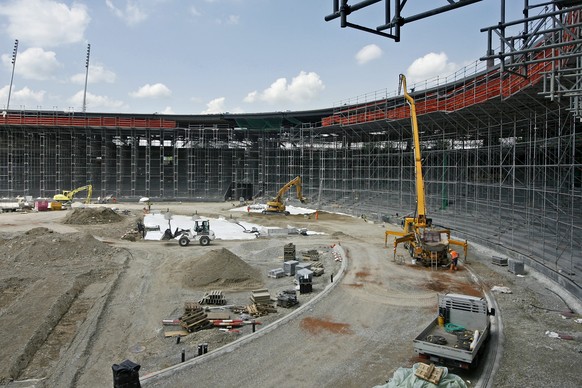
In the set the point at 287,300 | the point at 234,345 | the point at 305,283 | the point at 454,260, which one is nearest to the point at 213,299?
the point at 287,300

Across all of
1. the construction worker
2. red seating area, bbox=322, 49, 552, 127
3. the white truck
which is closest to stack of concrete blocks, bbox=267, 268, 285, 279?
the construction worker

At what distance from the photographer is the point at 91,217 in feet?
120

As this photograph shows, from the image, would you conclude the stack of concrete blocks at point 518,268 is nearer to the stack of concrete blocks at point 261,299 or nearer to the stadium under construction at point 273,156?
the stadium under construction at point 273,156

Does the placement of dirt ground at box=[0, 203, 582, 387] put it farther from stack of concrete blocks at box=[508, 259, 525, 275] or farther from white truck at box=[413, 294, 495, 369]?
white truck at box=[413, 294, 495, 369]

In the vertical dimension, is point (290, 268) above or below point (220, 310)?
above

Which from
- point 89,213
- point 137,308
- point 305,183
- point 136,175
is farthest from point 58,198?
point 137,308

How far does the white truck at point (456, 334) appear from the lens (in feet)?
31.5

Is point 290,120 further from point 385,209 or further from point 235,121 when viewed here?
point 385,209

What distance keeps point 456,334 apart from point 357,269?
31.5 ft

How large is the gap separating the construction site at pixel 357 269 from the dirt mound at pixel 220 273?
82mm

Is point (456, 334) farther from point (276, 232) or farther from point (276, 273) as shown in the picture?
point (276, 232)

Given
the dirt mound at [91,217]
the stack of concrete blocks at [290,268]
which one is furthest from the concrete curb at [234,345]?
the dirt mound at [91,217]

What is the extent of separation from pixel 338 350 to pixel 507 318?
234 inches

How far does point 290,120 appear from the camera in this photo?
189 ft
